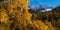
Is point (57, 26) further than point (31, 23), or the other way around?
point (57, 26)

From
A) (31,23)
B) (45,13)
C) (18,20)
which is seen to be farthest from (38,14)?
(18,20)

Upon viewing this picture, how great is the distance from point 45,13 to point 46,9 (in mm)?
397

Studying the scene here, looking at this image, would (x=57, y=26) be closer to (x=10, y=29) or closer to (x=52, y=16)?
(x=52, y=16)

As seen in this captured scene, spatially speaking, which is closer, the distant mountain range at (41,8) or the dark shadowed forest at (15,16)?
the dark shadowed forest at (15,16)

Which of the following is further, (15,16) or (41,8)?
(41,8)

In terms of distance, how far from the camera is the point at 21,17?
291 inches

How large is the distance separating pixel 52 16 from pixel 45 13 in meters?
0.45

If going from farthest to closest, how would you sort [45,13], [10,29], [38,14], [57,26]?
[45,13] < [38,14] < [57,26] < [10,29]

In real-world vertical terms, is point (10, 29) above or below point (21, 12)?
below

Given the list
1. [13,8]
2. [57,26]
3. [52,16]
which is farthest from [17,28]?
[52,16]

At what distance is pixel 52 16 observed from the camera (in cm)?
1080

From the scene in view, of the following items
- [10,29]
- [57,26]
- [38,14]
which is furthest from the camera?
[38,14]

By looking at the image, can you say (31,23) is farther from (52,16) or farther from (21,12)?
(52,16)

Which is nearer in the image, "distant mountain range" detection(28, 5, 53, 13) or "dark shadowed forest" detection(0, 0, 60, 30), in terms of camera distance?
"dark shadowed forest" detection(0, 0, 60, 30)
